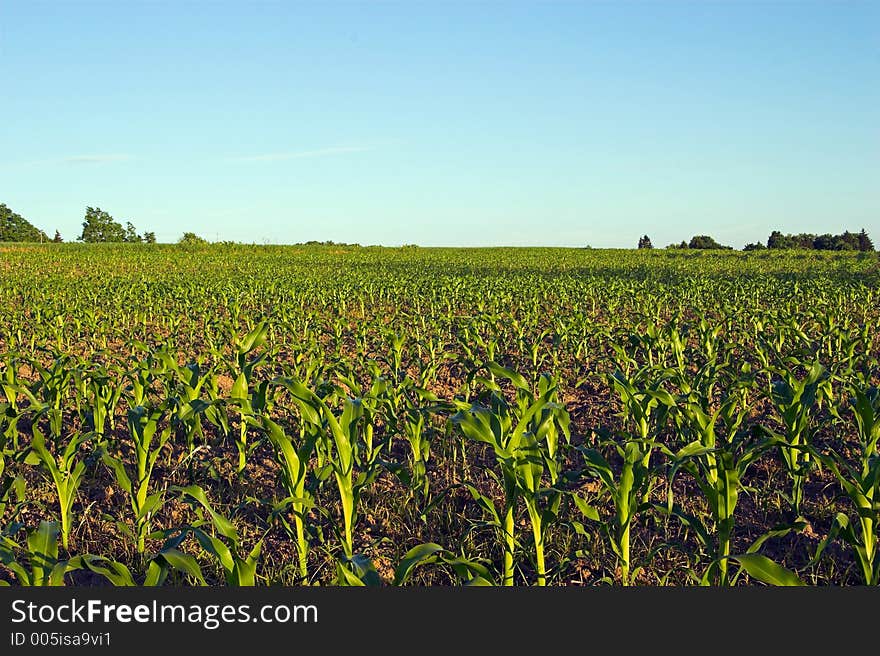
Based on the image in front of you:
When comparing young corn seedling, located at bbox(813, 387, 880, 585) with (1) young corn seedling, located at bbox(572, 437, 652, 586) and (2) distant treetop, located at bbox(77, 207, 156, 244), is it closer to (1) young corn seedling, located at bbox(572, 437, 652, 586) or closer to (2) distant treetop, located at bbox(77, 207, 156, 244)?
(1) young corn seedling, located at bbox(572, 437, 652, 586)

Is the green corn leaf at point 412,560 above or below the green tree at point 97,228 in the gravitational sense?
below

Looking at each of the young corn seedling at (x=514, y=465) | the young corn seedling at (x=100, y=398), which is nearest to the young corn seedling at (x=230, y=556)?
the young corn seedling at (x=514, y=465)

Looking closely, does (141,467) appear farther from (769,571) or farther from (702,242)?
(702,242)

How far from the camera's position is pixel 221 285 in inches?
818

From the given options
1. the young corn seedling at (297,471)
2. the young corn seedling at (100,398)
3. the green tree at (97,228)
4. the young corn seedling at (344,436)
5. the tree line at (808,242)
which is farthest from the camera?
the green tree at (97,228)

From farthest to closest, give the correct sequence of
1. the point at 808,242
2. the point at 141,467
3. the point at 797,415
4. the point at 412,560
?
the point at 808,242 → the point at 797,415 → the point at 141,467 → the point at 412,560

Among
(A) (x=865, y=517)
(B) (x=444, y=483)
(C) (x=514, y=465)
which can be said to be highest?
(C) (x=514, y=465)

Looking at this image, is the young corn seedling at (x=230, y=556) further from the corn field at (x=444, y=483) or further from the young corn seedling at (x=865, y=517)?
the young corn seedling at (x=865, y=517)

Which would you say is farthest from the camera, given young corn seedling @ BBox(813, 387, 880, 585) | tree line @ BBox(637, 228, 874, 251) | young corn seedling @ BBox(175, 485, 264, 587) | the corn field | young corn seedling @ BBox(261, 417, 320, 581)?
tree line @ BBox(637, 228, 874, 251)

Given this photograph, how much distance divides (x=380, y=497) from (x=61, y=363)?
3.21m

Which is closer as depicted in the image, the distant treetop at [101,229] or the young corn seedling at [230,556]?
the young corn seedling at [230,556]

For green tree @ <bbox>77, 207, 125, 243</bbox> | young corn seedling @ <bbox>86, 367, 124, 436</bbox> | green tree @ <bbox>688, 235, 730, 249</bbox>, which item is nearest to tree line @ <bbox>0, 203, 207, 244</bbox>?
green tree @ <bbox>77, 207, 125, 243</bbox>

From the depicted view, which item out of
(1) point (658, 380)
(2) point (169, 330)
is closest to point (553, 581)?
(1) point (658, 380)

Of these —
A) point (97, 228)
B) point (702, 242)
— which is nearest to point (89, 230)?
point (97, 228)
